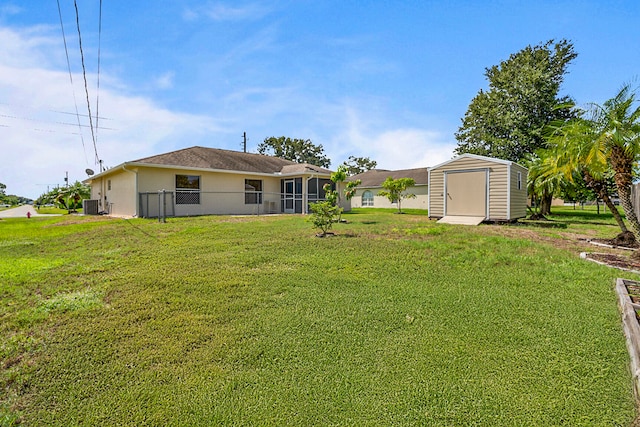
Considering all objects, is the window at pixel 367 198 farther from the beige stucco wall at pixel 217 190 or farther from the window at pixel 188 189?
the window at pixel 188 189

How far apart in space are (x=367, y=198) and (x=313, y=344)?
1105 inches

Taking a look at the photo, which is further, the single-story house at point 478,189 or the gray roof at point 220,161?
the gray roof at point 220,161

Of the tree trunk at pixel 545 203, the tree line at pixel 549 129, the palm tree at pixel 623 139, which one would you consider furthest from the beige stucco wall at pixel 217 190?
the tree trunk at pixel 545 203

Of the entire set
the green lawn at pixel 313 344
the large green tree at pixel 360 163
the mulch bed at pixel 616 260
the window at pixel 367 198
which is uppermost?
the large green tree at pixel 360 163

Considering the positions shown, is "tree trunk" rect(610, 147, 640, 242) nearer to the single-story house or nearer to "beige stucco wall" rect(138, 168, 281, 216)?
the single-story house

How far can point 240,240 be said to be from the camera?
24.4 ft

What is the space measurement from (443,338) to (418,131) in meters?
18.0

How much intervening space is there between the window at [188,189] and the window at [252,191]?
8.25ft

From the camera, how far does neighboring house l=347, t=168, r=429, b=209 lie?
27.1 meters

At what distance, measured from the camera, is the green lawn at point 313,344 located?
83.2 inches

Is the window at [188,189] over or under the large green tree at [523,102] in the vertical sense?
under

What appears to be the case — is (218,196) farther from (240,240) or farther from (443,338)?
(443,338)

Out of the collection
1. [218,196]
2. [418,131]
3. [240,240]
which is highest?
[418,131]

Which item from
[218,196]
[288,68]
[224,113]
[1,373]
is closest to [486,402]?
[1,373]
